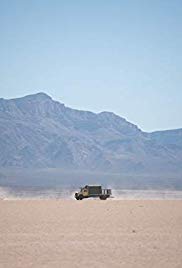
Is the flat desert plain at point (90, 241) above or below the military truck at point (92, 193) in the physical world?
below

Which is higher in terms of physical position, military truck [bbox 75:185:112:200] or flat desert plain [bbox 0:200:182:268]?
military truck [bbox 75:185:112:200]

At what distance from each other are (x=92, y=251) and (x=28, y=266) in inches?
101

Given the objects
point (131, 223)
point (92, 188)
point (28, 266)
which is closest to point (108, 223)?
point (131, 223)

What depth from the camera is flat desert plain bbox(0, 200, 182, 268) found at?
1191 centimetres

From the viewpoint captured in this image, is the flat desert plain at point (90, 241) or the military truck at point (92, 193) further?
the military truck at point (92, 193)

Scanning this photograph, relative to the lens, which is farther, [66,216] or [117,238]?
[66,216]

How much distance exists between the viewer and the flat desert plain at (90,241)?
11.9m

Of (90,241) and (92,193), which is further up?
(92,193)

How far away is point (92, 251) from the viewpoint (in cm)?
1333

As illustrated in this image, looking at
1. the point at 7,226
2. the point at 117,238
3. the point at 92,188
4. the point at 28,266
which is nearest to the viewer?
the point at 28,266

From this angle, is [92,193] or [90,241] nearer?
[90,241]

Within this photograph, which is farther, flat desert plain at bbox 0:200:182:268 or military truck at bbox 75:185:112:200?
military truck at bbox 75:185:112:200

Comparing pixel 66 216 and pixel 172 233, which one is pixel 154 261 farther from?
pixel 66 216

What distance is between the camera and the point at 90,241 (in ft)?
49.6
